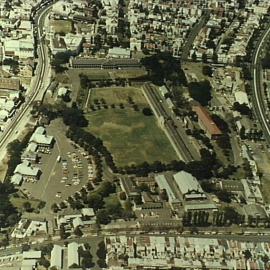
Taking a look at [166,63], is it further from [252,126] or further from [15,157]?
[15,157]

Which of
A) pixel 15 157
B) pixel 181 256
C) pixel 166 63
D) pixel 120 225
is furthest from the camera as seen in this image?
pixel 166 63

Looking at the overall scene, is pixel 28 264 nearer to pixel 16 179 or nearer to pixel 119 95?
pixel 16 179

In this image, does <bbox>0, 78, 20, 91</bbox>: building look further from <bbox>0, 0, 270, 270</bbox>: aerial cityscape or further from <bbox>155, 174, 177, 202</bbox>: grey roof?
<bbox>155, 174, 177, 202</bbox>: grey roof

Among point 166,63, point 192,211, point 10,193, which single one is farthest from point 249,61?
point 10,193

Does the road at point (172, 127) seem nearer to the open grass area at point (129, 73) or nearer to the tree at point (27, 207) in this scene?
the open grass area at point (129, 73)

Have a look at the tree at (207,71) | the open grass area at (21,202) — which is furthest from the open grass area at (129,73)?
the open grass area at (21,202)

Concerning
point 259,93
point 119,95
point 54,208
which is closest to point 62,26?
point 119,95
